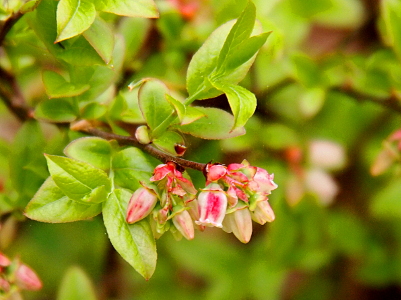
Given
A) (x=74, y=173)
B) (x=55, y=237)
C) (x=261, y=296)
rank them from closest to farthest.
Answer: (x=74, y=173) → (x=261, y=296) → (x=55, y=237)

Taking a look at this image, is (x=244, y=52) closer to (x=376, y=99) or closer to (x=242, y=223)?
(x=242, y=223)

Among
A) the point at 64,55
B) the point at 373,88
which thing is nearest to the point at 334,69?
the point at 373,88

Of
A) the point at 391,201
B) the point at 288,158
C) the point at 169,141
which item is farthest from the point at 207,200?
the point at 391,201

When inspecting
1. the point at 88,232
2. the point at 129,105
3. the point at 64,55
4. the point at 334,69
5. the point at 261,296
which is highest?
the point at 64,55

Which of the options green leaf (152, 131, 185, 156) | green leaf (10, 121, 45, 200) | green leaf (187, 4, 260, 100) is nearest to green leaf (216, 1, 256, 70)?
green leaf (187, 4, 260, 100)

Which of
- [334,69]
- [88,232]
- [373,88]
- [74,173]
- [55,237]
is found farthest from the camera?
[55,237]

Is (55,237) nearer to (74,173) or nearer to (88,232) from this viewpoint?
(88,232)

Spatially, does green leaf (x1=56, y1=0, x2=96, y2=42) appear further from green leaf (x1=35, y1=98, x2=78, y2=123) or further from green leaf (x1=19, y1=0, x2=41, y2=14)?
green leaf (x1=35, y1=98, x2=78, y2=123)
